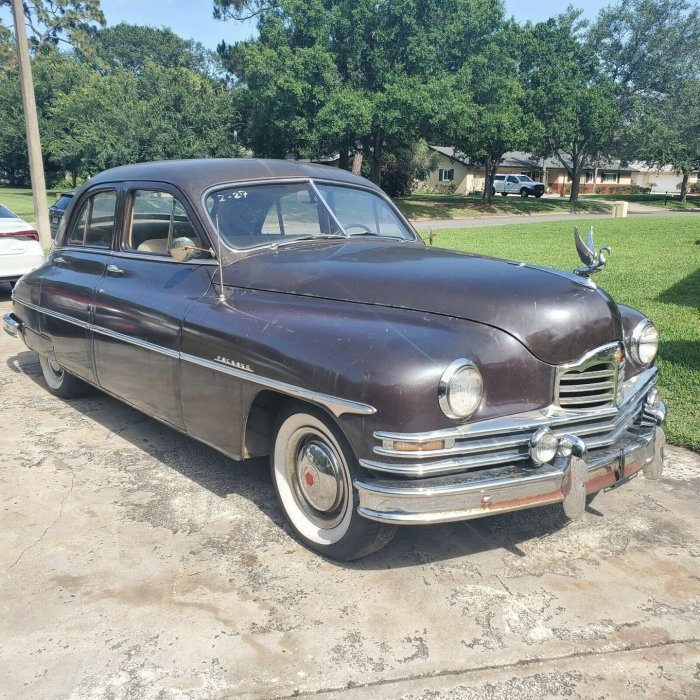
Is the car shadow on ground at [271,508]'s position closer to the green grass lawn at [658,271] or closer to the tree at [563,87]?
the green grass lawn at [658,271]

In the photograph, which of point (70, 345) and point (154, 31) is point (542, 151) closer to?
point (70, 345)

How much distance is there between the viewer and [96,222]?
4824 mm

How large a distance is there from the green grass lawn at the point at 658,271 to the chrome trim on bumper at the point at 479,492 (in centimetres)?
223

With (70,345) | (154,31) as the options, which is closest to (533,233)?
(70,345)

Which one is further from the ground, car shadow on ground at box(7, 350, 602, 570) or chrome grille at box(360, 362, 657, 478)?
chrome grille at box(360, 362, 657, 478)

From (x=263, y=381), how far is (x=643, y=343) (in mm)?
2044

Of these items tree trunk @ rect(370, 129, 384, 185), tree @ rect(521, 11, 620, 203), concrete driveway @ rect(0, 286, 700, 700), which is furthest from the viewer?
tree @ rect(521, 11, 620, 203)

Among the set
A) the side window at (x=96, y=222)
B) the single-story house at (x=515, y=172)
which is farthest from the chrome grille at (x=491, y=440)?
the single-story house at (x=515, y=172)

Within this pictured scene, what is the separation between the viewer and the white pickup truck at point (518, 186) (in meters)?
48.3

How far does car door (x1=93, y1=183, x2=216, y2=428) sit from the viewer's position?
148 inches

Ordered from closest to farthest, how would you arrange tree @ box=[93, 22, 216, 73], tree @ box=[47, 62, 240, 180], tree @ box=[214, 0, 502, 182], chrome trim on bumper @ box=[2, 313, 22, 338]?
chrome trim on bumper @ box=[2, 313, 22, 338] < tree @ box=[214, 0, 502, 182] < tree @ box=[47, 62, 240, 180] < tree @ box=[93, 22, 216, 73]

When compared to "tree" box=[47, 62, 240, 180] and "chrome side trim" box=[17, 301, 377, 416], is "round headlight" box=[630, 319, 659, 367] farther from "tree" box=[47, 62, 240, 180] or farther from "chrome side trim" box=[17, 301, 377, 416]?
"tree" box=[47, 62, 240, 180]

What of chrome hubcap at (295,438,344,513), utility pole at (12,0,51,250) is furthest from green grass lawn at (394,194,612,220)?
chrome hubcap at (295,438,344,513)

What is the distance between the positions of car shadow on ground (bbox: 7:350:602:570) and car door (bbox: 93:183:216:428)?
1.46ft
